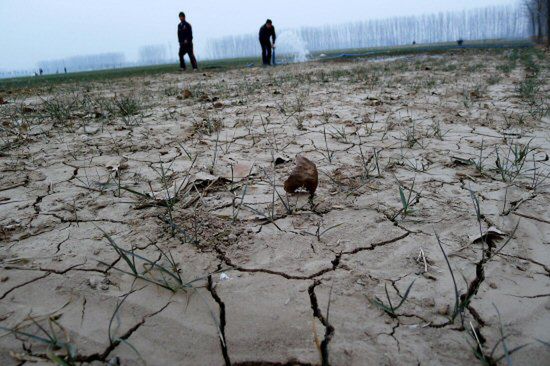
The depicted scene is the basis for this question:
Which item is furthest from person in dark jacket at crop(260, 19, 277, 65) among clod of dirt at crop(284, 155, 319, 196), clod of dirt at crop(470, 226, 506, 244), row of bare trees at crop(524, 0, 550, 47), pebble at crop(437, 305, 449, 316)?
row of bare trees at crop(524, 0, 550, 47)

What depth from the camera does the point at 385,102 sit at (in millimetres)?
3824

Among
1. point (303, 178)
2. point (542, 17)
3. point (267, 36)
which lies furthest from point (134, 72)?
point (542, 17)

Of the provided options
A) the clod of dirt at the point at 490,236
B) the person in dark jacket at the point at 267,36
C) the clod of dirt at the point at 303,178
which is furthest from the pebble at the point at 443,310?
the person in dark jacket at the point at 267,36

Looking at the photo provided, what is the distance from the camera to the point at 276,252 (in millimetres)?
1277

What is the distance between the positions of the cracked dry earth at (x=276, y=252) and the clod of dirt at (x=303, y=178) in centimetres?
7

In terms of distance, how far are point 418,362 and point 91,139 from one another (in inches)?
110

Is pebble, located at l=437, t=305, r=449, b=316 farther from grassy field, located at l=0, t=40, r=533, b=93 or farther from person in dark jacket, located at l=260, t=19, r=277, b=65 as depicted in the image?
person in dark jacket, located at l=260, t=19, r=277, b=65

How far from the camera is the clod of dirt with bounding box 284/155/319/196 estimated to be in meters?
1.64

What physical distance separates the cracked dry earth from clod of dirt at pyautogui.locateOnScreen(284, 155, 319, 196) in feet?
0.23

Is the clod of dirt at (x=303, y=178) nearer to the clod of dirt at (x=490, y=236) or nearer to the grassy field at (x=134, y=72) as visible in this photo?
the clod of dirt at (x=490, y=236)

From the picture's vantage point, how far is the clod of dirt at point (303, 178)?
5.39 feet

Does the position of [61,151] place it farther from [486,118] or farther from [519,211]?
[486,118]

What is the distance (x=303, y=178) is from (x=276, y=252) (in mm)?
483

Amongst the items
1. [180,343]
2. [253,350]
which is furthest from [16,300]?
[253,350]
